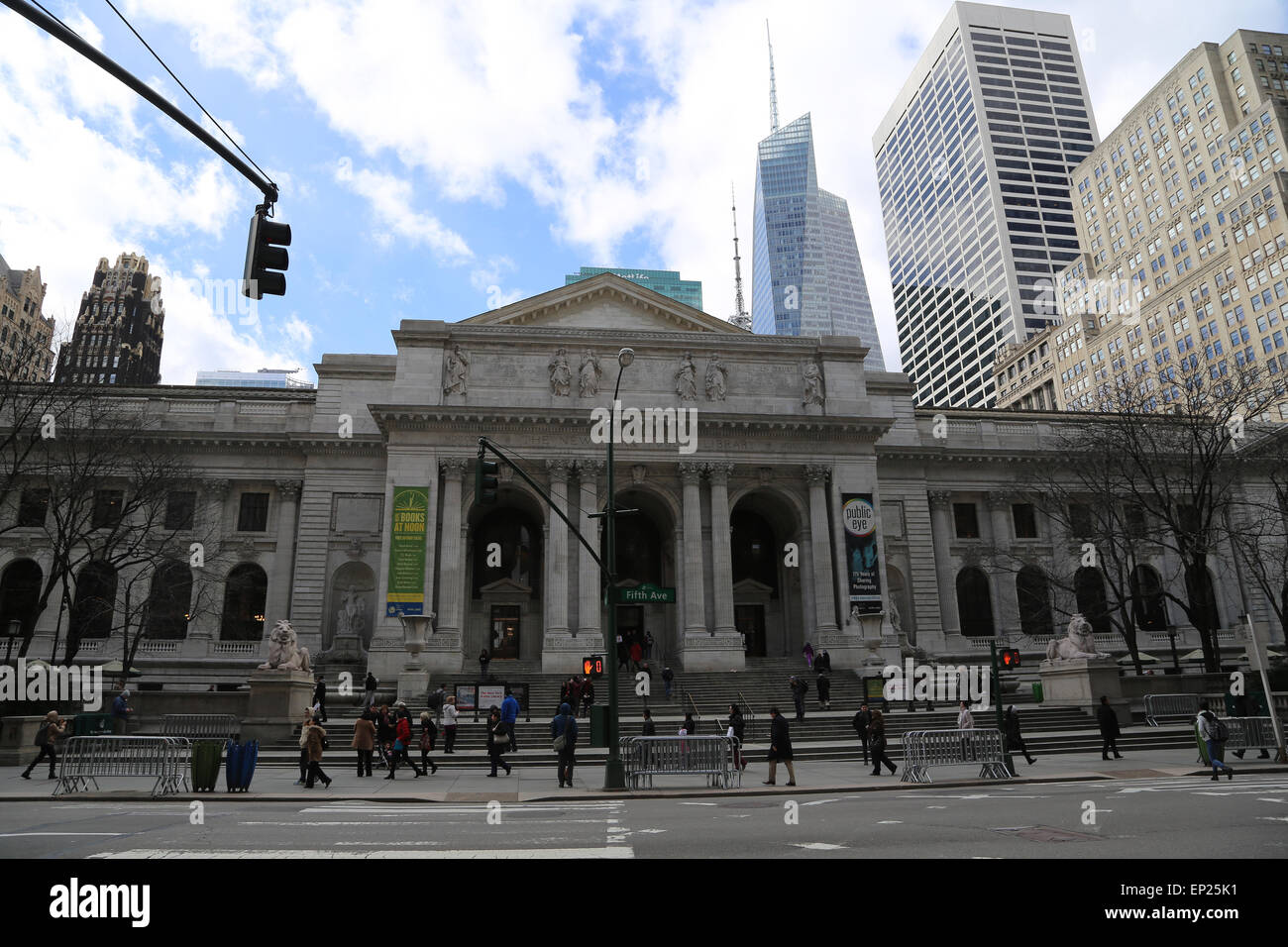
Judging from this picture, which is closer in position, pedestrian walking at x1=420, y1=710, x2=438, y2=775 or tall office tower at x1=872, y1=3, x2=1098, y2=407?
pedestrian walking at x1=420, y1=710, x2=438, y2=775

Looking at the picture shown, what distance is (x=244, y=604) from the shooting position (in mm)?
46094

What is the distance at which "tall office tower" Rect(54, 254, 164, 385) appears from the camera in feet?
344

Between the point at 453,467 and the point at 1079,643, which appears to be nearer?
the point at 1079,643

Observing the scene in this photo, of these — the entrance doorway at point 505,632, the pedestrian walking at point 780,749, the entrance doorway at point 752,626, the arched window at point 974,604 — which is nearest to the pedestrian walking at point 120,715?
the pedestrian walking at point 780,749

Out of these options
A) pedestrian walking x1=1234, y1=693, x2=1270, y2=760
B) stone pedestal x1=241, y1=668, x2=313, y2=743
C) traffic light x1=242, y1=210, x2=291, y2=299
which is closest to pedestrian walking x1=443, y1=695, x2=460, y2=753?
stone pedestal x1=241, y1=668, x2=313, y2=743

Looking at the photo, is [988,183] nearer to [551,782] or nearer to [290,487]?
[290,487]

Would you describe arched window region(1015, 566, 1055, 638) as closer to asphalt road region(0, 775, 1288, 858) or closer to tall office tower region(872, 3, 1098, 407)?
asphalt road region(0, 775, 1288, 858)

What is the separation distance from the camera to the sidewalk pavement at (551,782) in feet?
54.5

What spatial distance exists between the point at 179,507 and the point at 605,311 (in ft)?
87.4

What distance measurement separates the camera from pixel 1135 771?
1962 cm

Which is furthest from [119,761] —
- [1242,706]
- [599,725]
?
[1242,706]

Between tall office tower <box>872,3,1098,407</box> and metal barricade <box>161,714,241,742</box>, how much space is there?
138 meters
